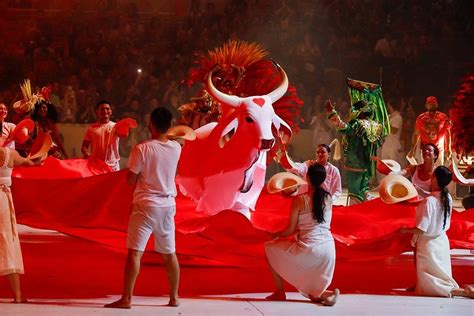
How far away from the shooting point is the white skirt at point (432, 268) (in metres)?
6.84

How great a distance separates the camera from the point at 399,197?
7.19 meters

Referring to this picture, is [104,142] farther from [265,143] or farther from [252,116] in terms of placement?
[265,143]

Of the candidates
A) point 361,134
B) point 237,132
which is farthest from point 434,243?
point 361,134

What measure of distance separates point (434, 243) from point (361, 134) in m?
3.99

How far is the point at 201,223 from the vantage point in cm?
742

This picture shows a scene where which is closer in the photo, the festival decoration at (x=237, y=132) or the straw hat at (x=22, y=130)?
the straw hat at (x=22, y=130)

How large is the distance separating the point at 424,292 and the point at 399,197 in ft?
2.77

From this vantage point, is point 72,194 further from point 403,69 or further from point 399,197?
point 403,69

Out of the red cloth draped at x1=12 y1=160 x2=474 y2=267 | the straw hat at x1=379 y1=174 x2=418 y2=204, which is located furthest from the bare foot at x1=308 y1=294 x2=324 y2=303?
the straw hat at x1=379 y1=174 x2=418 y2=204

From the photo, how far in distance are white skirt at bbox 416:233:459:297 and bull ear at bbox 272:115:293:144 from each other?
2.26m

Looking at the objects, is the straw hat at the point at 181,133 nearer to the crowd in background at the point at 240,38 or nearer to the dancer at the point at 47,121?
the dancer at the point at 47,121

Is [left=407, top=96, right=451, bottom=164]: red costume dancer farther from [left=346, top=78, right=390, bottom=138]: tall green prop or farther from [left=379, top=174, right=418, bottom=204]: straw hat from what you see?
[left=379, top=174, right=418, bottom=204]: straw hat

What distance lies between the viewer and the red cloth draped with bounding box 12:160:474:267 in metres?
7.27

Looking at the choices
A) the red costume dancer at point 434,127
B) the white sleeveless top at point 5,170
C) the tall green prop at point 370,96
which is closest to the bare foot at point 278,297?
the white sleeveless top at point 5,170
